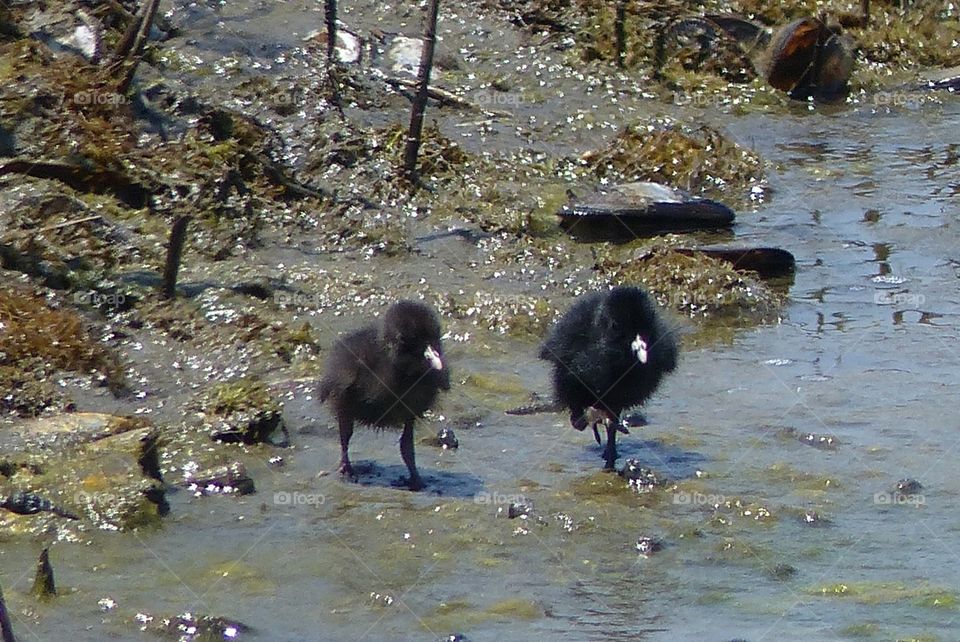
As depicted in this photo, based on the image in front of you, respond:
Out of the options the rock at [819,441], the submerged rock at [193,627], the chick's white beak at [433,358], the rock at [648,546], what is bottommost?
the submerged rock at [193,627]

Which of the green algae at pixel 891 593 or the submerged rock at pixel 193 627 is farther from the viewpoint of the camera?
the green algae at pixel 891 593

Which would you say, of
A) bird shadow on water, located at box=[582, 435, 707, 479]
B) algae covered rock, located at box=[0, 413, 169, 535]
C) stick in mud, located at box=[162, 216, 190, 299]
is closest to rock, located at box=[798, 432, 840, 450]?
bird shadow on water, located at box=[582, 435, 707, 479]

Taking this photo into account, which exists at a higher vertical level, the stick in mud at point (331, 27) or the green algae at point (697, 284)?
the stick in mud at point (331, 27)

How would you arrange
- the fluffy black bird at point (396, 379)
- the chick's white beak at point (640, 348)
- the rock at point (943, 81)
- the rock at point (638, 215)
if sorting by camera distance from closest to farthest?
the fluffy black bird at point (396, 379)
the chick's white beak at point (640, 348)
the rock at point (638, 215)
the rock at point (943, 81)

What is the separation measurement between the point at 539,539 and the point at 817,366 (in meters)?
3.24

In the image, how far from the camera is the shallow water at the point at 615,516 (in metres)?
6.12

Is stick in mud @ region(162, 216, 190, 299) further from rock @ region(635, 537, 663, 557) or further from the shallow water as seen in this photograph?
rock @ region(635, 537, 663, 557)

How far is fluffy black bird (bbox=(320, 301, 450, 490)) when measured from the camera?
25.2ft

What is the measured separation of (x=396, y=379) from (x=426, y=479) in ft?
1.68

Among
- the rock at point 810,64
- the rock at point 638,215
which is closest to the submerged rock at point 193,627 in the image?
the rock at point 638,215

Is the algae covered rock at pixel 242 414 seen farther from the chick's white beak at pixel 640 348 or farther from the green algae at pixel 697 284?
the green algae at pixel 697 284

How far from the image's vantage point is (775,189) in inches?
516

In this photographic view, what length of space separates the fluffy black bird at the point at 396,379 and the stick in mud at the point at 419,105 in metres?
4.22

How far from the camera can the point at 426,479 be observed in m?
7.76
